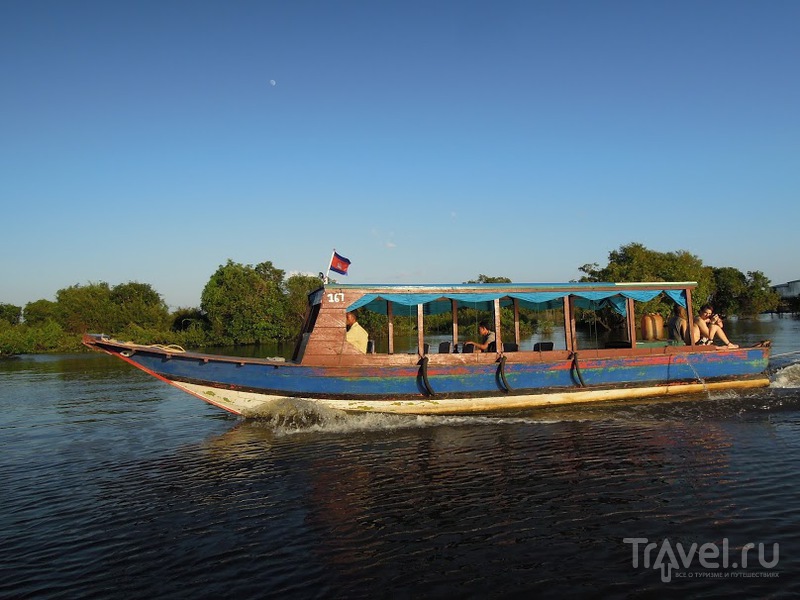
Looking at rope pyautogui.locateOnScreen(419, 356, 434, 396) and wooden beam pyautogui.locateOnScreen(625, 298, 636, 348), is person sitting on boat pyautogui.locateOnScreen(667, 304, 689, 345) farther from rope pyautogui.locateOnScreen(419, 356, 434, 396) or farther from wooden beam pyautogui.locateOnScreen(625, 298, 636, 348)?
rope pyautogui.locateOnScreen(419, 356, 434, 396)

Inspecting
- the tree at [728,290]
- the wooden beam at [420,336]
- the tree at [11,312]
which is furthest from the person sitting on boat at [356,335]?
the tree at [728,290]

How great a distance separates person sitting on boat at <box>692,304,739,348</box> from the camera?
1409 centimetres

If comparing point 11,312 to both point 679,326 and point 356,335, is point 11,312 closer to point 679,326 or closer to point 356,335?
point 356,335

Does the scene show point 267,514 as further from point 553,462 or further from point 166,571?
point 553,462

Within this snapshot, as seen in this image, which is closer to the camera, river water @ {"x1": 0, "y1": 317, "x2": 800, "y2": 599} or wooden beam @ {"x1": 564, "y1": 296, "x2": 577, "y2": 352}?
river water @ {"x1": 0, "y1": 317, "x2": 800, "y2": 599}

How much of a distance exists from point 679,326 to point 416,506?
1026 cm

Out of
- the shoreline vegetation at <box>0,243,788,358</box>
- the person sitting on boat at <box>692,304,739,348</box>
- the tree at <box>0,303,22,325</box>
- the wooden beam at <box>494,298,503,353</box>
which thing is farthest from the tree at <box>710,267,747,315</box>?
the tree at <box>0,303,22,325</box>

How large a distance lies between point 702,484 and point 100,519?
7.86 meters

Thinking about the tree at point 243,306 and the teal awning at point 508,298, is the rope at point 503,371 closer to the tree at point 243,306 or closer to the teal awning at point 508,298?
the teal awning at point 508,298

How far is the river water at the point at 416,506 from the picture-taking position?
5.18 metres

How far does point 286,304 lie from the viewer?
176ft

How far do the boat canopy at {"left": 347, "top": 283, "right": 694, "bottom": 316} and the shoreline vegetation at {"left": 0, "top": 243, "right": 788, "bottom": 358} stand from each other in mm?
27122

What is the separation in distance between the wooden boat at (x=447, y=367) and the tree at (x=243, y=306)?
37.9 m

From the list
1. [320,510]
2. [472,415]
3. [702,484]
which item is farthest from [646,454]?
[320,510]
